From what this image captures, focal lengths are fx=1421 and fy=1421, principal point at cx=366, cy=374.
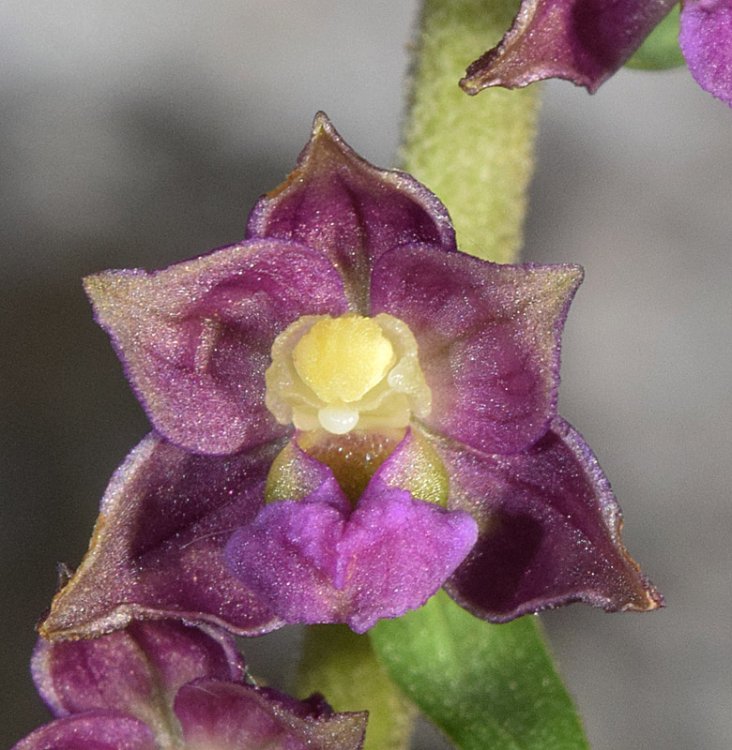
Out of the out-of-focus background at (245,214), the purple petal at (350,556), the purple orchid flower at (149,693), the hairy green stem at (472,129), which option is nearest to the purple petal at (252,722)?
the purple orchid flower at (149,693)

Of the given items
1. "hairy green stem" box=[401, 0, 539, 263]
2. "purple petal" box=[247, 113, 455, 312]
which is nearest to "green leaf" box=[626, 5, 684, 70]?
"hairy green stem" box=[401, 0, 539, 263]

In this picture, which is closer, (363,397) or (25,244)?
(363,397)

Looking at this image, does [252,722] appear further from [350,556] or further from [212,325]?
[212,325]

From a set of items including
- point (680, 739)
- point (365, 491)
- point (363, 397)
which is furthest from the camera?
point (680, 739)

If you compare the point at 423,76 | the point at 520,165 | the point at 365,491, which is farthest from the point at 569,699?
the point at 423,76

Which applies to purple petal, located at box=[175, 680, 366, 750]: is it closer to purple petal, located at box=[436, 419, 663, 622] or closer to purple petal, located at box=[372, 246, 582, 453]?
purple petal, located at box=[436, 419, 663, 622]

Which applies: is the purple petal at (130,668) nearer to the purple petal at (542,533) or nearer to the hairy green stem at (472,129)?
the purple petal at (542,533)

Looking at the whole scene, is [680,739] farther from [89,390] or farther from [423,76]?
[423,76]
